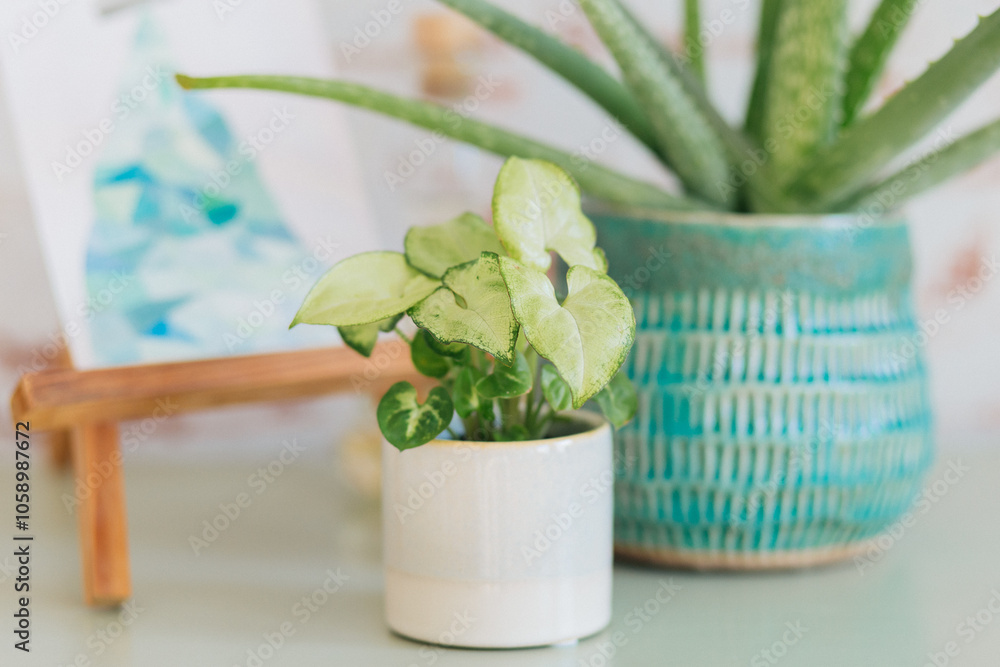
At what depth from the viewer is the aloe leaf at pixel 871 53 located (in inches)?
25.0

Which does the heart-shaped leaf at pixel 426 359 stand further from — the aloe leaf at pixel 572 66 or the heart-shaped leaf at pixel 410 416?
the aloe leaf at pixel 572 66

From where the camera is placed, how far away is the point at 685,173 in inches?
25.7

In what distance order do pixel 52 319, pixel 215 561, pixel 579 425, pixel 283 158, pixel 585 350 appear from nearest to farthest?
1. pixel 585 350
2. pixel 579 425
3. pixel 215 561
4. pixel 283 158
5. pixel 52 319

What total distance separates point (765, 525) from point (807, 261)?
17cm

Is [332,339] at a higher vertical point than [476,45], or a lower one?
lower

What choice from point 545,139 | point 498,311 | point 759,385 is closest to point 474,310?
point 498,311

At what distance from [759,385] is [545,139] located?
444 mm

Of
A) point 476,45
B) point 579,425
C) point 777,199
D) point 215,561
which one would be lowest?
point 215,561

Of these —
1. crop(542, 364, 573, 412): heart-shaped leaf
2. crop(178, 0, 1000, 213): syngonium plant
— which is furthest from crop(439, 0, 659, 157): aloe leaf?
crop(542, 364, 573, 412): heart-shaped leaf

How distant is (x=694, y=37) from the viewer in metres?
0.74

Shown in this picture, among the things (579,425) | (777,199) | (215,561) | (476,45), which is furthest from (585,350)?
(476,45)

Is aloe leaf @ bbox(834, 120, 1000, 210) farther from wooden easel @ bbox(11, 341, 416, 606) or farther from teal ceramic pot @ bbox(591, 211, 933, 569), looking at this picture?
wooden easel @ bbox(11, 341, 416, 606)

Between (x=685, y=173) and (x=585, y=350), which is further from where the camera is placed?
(x=685, y=173)

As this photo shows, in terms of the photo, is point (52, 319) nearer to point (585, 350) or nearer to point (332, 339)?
point (332, 339)
